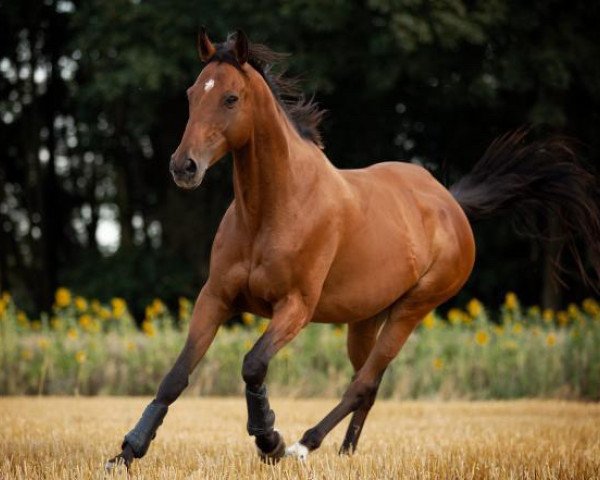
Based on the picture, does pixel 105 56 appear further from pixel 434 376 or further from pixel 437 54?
pixel 434 376

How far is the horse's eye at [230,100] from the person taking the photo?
5.09m

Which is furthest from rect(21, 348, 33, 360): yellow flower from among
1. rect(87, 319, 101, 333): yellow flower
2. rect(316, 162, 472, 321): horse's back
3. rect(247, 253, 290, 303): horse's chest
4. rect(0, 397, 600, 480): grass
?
rect(247, 253, 290, 303): horse's chest

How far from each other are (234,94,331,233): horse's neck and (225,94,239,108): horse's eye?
0.27 m

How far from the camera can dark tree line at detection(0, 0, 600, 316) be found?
16750mm

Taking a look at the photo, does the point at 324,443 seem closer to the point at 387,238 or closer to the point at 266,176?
the point at 387,238

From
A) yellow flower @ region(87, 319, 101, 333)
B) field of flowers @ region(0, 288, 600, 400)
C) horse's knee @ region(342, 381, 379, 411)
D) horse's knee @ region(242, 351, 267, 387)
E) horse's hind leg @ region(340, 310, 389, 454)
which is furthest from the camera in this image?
yellow flower @ region(87, 319, 101, 333)

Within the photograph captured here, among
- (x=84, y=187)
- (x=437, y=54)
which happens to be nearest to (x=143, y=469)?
(x=437, y=54)

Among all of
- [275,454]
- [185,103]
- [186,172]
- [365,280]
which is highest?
[185,103]

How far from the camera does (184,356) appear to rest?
5395 millimetres

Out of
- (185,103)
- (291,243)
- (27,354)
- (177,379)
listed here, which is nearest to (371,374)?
(291,243)

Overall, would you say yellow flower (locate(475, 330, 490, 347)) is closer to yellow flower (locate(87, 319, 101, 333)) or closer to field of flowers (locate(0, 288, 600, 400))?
field of flowers (locate(0, 288, 600, 400))

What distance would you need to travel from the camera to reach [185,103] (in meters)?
20.2

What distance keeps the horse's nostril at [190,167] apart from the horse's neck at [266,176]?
2.12 feet

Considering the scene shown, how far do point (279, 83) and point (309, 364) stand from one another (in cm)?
631
